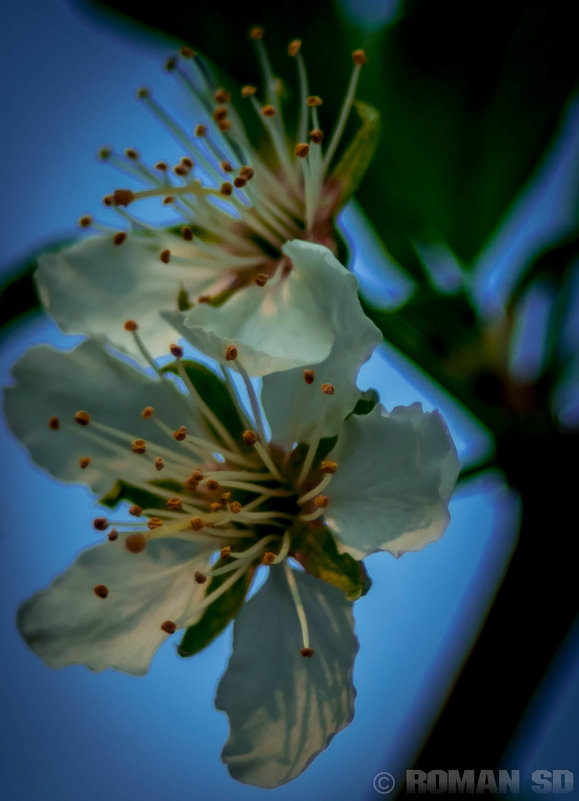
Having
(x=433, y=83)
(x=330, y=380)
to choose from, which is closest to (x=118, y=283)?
(x=330, y=380)

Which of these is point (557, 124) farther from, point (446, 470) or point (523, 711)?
point (523, 711)

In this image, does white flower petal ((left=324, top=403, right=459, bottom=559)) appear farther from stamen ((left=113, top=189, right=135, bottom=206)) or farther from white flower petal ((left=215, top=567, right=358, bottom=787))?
stamen ((left=113, top=189, right=135, bottom=206))

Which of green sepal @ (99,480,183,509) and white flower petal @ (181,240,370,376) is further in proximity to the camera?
green sepal @ (99,480,183,509)

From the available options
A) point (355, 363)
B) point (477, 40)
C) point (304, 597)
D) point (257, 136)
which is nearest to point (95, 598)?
point (304, 597)

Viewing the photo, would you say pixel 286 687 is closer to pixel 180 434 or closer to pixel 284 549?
pixel 284 549

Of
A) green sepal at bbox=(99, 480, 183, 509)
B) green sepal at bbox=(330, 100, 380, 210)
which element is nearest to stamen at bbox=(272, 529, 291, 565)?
green sepal at bbox=(99, 480, 183, 509)

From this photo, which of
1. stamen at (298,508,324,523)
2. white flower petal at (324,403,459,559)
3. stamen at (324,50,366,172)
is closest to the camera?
white flower petal at (324,403,459,559)
